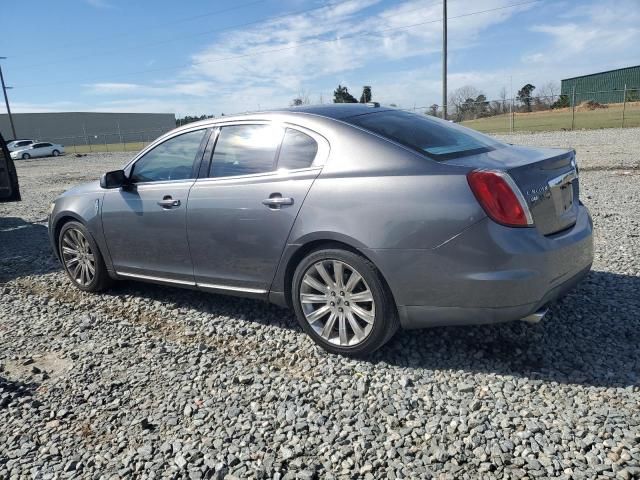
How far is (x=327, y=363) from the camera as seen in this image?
3418mm

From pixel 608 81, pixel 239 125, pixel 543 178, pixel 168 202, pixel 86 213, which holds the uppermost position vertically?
pixel 608 81

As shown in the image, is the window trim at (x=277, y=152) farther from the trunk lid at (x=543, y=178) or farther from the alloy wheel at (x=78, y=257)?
the alloy wheel at (x=78, y=257)

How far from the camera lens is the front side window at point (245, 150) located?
12.2 feet

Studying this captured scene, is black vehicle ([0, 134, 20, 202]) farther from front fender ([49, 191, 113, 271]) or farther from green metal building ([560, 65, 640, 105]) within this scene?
green metal building ([560, 65, 640, 105])

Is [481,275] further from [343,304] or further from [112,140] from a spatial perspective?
[112,140]

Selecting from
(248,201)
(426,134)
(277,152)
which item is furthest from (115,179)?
(426,134)

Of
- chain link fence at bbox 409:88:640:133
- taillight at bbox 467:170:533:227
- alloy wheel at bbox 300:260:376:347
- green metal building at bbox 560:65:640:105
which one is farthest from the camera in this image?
green metal building at bbox 560:65:640:105

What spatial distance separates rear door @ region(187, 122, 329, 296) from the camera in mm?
3488

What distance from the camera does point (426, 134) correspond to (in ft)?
11.7

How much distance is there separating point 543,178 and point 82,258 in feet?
14.1

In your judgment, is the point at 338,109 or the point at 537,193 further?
the point at 338,109

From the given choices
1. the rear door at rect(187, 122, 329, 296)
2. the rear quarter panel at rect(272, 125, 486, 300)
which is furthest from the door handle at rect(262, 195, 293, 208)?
the rear quarter panel at rect(272, 125, 486, 300)

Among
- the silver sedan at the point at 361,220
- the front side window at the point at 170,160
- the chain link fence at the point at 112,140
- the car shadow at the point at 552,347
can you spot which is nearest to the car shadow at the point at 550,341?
the car shadow at the point at 552,347

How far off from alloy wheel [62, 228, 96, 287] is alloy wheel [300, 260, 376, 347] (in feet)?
8.52
